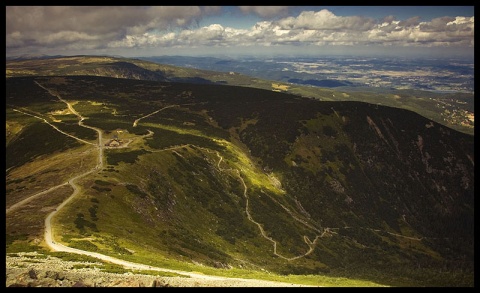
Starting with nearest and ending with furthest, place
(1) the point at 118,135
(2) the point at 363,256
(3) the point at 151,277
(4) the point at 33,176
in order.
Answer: (3) the point at 151,277, (4) the point at 33,176, (2) the point at 363,256, (1) the point at 118,135

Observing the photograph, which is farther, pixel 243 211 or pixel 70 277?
pixel 243 211

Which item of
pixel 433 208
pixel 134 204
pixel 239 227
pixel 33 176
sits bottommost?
pixel 433 208

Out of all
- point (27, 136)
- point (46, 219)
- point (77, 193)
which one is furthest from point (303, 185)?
point (27, 136)

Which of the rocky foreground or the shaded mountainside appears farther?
the shaded mountainside

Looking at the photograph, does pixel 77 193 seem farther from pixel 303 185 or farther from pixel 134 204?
pixel 303 185

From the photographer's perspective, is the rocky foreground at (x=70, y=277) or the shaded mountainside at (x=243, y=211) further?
the shaded mountainside at (x=243, y=211)

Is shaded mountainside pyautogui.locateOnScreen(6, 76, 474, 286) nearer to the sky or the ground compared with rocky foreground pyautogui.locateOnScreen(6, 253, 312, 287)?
nearer to the ground

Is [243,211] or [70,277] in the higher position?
[70,277]

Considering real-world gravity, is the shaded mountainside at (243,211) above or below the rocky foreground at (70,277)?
below
